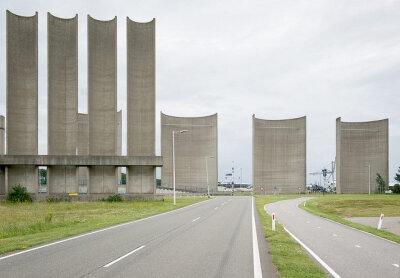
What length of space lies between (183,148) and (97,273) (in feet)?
351

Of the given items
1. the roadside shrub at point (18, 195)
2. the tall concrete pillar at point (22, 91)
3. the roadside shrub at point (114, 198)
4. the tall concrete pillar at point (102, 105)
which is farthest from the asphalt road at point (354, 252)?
the tall concrete pillar at point (22, 91)

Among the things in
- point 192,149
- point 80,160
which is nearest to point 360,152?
point 192,149

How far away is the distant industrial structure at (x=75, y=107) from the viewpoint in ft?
173

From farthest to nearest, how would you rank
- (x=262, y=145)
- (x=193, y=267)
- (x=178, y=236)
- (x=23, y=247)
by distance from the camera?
(x=262, y=145) → (x=178, y=236) → (x=23, y=247) → (x=193, y=267)

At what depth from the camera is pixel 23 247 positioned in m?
13.5

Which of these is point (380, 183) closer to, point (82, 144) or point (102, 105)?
point (82, 144)

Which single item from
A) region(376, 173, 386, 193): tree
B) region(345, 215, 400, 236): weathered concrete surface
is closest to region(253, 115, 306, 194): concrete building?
region(376, 173, 386, 193): tree

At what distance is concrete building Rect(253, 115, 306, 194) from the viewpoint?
11106 cm

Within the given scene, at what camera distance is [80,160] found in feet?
169

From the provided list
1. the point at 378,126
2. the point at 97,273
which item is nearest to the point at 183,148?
the point at 378,126

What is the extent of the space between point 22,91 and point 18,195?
1356 centimetres

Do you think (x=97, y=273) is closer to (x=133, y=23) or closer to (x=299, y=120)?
(x=133, y=23)

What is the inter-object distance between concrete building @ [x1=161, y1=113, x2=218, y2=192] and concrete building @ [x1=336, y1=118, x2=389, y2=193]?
33222mm

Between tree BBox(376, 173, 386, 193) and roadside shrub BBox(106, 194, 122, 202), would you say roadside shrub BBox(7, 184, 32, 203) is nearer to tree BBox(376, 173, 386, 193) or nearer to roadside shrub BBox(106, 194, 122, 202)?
roadside shrub BBox(106, 194, 122, 202)
